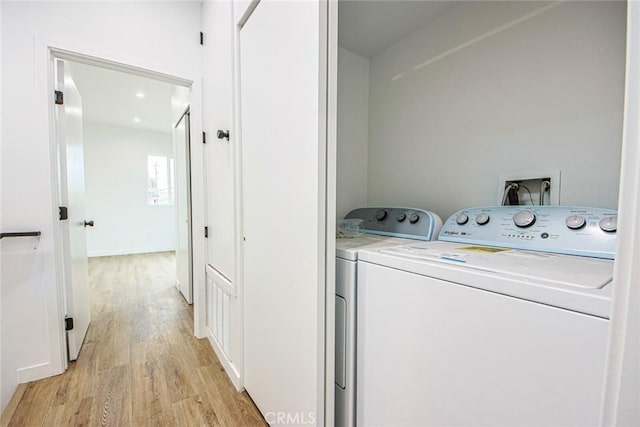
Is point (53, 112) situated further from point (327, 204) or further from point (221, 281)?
point (327, 204)

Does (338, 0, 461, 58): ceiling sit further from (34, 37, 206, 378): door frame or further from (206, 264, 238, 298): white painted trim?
(206, 264, 238, 298): white painted trim

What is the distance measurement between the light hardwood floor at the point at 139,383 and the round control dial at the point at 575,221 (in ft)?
5.10

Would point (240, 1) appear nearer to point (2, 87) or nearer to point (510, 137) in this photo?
point (2, 87)

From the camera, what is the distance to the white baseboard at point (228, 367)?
152 centimetres

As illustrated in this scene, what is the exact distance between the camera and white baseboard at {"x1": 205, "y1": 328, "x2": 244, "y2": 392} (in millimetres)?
1522

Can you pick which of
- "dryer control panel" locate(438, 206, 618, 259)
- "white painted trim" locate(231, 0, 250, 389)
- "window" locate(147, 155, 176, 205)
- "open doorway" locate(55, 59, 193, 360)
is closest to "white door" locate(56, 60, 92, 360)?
"open doorway" locate(55, 59, 193, 360)

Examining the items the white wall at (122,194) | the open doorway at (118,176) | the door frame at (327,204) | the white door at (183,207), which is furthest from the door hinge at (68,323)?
the white wall at (122,194)

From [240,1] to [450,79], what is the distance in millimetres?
1216

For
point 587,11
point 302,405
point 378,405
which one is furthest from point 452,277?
point 587,11

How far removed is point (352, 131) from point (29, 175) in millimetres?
2002

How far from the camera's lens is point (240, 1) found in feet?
4.51

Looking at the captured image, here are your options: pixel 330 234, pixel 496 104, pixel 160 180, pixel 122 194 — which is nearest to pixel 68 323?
→ pixel 330 234

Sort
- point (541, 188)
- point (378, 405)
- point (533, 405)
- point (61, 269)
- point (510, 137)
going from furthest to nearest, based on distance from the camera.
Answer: point (61, 269), point (510, 137), point (541, 188), point (378, 405), point (533, 405)

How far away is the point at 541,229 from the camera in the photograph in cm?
94
